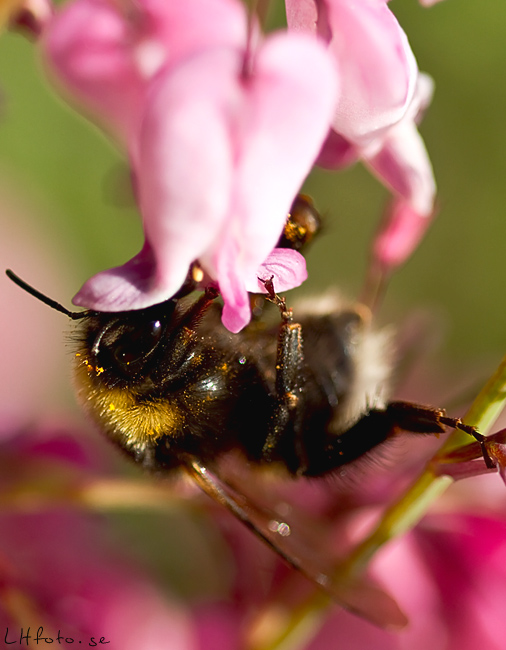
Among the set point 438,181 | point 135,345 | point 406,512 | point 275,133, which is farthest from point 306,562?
point 438,181

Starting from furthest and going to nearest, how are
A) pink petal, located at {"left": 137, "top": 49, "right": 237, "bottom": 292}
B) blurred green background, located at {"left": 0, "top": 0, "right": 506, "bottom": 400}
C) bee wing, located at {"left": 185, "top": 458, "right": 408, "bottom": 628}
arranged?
blurred green background, located at {"left": 0, "top": 0, "right": 506, "bottom": 400}, bee wing, located at {"left": 185, "top": 458, "right": 408, "bottom": 628}, pink petal, located at {"left": 137, "top": 49, "right": 237, "bottom": 292}

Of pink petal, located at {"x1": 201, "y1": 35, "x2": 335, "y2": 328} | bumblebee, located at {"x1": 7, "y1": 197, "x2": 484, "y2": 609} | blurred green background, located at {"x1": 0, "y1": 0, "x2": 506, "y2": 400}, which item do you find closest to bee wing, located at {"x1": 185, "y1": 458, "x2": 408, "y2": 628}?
bumblebee, located at {"x1": 7, "y1": 197, "x2": 484, "y2": 609}

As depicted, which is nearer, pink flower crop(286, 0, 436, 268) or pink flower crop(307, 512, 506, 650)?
pink flower crop(286, 0, 436, 268)

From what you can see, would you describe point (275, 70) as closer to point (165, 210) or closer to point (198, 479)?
point (165, 210)

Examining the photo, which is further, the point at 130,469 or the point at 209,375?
the point at 130,469

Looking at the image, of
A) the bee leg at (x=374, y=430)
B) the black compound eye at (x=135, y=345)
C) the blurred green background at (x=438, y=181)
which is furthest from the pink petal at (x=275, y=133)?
the blurred green background at (x=438, y=181)

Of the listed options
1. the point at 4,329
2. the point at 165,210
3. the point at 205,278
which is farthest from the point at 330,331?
the point at 4,329

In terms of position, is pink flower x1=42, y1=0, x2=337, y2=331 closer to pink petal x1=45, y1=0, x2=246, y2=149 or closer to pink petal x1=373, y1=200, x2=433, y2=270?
pink petal x1=45, y1=0, x2=246, y2=149
